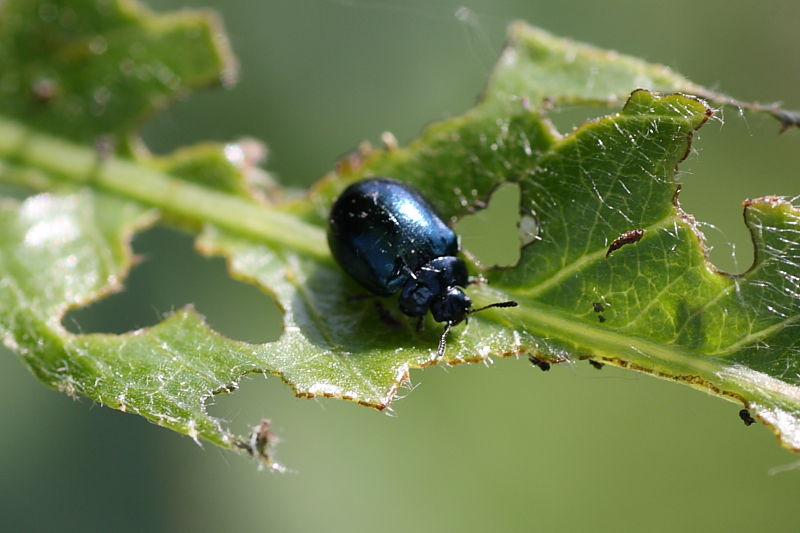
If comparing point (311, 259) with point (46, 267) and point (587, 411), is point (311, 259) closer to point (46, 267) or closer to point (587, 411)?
point (46, 267)

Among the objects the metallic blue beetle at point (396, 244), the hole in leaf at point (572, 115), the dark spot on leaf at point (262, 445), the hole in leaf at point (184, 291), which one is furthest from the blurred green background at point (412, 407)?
the dark spot on leaf at point (262, 445)

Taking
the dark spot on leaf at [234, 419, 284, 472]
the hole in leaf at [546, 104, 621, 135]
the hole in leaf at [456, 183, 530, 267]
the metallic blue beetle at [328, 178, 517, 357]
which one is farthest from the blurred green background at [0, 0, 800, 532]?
the dark spot on leaf at [234, 419, 284, 472]

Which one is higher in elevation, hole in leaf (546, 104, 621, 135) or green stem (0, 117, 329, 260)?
hole in leaf (546, 104, 621, 135)

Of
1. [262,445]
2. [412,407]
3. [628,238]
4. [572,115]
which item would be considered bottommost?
[412,407]

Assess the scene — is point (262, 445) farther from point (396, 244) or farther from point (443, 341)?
point (396, 244)

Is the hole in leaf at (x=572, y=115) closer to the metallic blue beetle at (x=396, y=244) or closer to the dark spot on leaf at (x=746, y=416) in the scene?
the metallic blue beetle at (x=396, y=244)

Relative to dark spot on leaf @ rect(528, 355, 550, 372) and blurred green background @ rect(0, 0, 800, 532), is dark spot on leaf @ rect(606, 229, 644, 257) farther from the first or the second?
blurred green background @ rect(0, 0, 800, 532)

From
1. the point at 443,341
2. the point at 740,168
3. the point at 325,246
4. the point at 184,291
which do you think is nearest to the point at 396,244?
the point at 325,246
